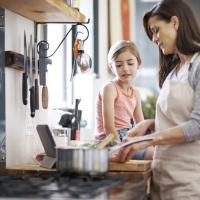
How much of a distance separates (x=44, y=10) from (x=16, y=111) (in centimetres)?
41

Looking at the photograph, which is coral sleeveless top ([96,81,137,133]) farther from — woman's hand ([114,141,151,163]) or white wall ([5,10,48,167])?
woman's hand ([114,141,151,163])

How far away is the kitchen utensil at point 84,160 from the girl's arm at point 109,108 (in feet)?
2.91

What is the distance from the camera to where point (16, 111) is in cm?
218

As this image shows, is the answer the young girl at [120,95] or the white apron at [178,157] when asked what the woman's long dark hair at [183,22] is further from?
the young girl at [120,95]

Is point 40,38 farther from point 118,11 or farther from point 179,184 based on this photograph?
point 118,11

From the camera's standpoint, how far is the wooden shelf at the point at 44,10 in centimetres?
202

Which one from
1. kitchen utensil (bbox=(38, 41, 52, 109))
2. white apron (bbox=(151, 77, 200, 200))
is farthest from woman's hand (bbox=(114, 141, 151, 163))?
kitchen utensil (bbox=(38, 41, 52, 109))

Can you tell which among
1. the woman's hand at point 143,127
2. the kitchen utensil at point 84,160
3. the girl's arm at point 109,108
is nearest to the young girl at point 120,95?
the girl's arm at point 109,108

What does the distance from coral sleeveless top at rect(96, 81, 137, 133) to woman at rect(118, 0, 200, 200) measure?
0.73m

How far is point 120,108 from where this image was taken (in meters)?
2.85

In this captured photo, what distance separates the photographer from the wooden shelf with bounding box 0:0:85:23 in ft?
6.61

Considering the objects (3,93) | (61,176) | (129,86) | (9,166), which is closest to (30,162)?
(9,166)

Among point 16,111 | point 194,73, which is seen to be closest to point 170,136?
point 194,73

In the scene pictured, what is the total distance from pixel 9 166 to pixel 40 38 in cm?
74
